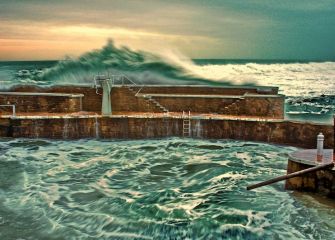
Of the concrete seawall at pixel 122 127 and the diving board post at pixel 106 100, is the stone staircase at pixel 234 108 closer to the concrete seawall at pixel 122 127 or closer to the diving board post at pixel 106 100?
the concrete seawall at pixel 122 127

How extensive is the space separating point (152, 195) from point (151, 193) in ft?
0.65

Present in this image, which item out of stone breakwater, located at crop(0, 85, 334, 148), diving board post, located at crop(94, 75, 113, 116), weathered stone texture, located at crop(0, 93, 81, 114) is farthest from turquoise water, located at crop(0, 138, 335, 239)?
weathered stone texture, located at crop(0, 93, 81, 114)

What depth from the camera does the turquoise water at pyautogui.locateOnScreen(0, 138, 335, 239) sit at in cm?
845

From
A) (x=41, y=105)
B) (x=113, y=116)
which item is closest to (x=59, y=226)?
(x=113, y=116)

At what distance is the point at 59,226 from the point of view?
342 inches

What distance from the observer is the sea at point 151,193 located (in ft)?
27.8

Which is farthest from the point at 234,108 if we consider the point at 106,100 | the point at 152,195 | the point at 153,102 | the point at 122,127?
the point at 152,195

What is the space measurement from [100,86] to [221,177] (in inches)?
384

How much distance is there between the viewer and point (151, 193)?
10789 millimetres

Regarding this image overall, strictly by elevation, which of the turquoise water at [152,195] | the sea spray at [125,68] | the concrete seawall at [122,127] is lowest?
the turquoise water at [152,195]

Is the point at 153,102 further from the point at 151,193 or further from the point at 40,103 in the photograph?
the point at 151,193

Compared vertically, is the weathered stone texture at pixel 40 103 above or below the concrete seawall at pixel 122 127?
above

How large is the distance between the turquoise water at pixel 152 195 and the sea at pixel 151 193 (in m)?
0.02

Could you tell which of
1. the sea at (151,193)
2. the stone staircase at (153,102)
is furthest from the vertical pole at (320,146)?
the stone staircase at (153,102)
